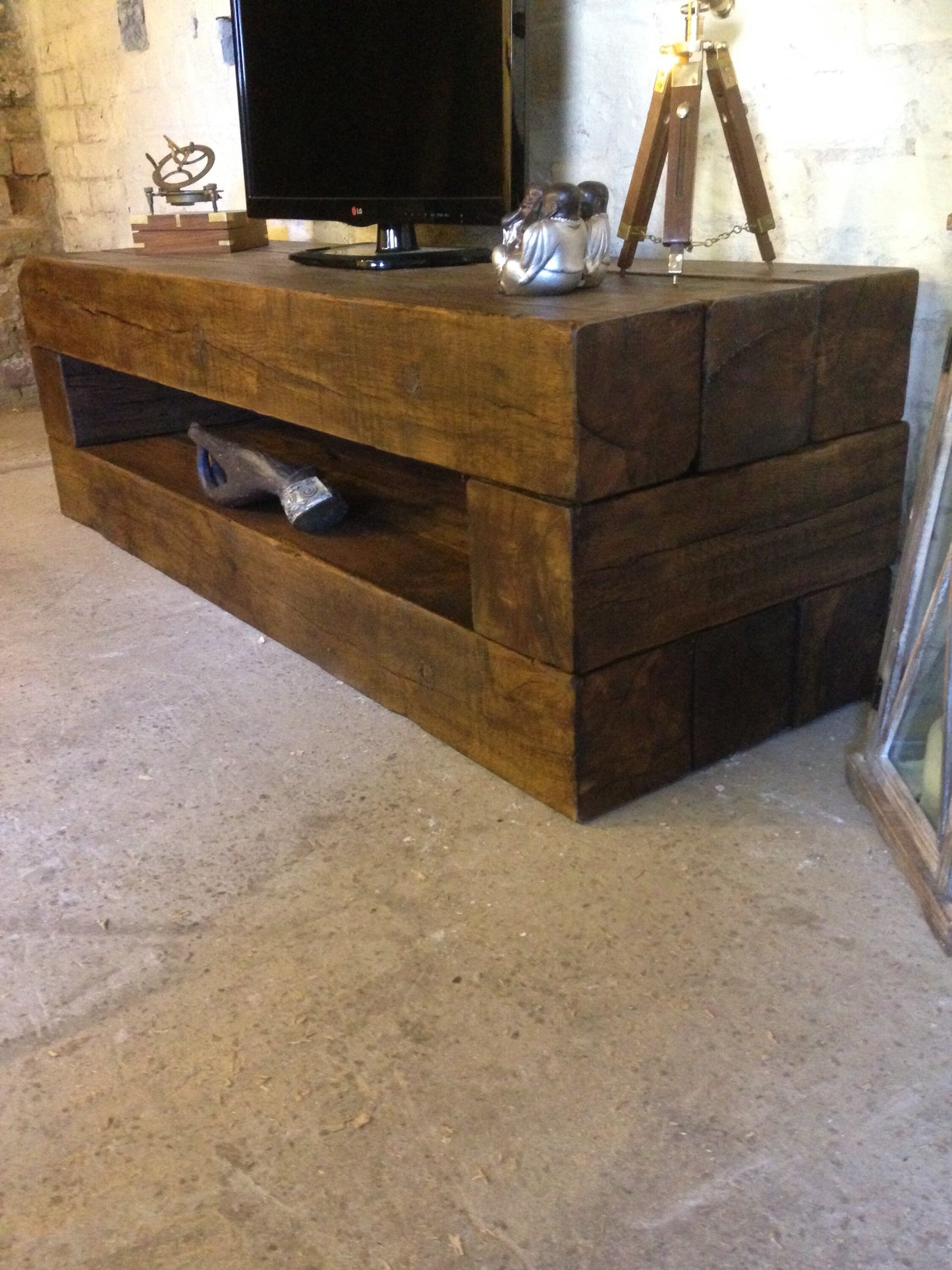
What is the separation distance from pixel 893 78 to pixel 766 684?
2.77 ft

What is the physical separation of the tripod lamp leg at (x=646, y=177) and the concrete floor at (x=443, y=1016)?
2.45 feet

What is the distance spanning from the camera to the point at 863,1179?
858mm

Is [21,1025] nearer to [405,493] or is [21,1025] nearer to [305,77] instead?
[405,493]

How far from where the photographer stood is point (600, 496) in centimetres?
121

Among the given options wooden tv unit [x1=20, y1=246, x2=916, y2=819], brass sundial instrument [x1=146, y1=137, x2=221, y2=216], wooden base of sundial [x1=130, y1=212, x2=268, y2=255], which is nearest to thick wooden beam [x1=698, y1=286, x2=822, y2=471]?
wooden tv unit [x1=20, y1=246, x2=916, y2=819]

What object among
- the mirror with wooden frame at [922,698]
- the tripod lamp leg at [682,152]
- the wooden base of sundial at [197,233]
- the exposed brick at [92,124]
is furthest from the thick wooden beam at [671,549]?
the exposed brick at [92,124]

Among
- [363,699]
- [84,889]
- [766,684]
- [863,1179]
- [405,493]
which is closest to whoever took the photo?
[863,1179]

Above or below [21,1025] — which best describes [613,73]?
above

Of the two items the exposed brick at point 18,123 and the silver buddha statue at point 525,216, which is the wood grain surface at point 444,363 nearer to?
the silver buddha statue at point 525,216

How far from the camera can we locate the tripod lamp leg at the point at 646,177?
61.5 inches

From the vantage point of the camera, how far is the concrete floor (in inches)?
33.1

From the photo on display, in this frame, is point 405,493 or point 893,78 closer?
point 893,78

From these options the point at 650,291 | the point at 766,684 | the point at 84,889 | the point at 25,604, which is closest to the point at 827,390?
the point at 650,291

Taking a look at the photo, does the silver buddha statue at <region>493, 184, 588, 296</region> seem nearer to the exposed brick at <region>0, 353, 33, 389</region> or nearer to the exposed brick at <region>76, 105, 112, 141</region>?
the exposed brick at <region>76, 105, 112, 141</region>
